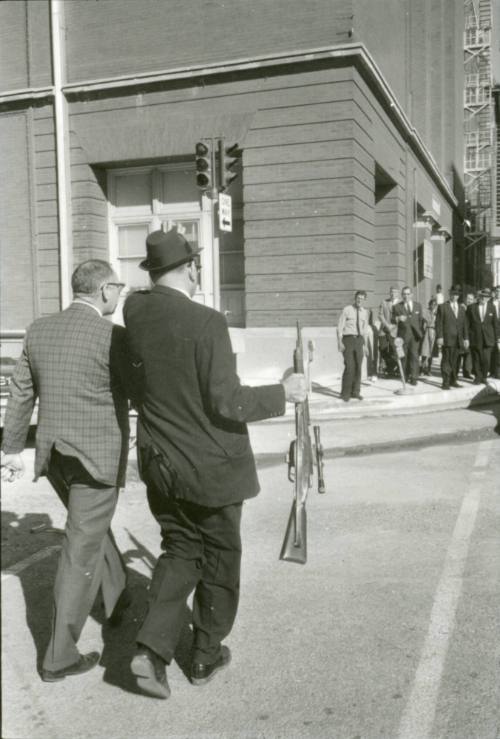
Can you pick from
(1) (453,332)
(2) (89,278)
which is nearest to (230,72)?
(1) (453,332)

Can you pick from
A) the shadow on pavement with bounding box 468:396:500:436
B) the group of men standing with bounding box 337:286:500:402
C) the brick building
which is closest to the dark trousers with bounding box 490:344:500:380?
the group of men standing with bounding box 337:286:500:402

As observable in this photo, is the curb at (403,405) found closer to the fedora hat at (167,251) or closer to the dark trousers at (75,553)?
the dark trousers at (75,553)

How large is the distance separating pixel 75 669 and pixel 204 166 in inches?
378

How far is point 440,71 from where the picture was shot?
3375 centimetres

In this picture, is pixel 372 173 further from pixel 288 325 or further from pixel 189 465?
pixel 189 465

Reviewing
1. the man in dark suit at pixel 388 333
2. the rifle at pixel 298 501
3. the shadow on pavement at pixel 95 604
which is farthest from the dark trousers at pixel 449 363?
the rifle at pixel 298 501

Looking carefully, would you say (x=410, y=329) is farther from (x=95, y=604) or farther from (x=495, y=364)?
(x=95, y=604)

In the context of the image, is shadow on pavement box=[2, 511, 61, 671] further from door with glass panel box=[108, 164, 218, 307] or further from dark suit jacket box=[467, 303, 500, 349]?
door with glass panel box=[108, 164, 218, 307]

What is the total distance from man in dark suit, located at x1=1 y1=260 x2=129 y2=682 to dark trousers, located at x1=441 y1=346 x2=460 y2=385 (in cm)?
1209

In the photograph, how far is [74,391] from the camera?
12.1 ft

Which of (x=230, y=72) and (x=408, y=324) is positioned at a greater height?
(x=230, y=72)

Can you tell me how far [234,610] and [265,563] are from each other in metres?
1.77

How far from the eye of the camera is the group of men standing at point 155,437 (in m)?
3.43

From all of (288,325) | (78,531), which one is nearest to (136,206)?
(288,325)
